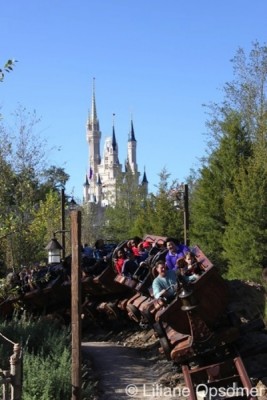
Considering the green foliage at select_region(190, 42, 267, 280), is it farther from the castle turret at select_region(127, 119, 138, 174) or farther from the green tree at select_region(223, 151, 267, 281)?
the castle turret at select_region(127, 119, 138, 174)

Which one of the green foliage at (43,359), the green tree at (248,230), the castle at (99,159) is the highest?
the castle at (99,159)

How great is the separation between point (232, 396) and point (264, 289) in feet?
23.9

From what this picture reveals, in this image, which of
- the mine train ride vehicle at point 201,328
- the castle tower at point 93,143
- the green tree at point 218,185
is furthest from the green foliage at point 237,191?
the castle tower at point 93,143

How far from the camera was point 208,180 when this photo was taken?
2858 cm

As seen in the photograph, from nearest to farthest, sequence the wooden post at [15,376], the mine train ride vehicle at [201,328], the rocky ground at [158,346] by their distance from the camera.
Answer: the wooden post at [15,376] → the mine train ride vehicle at [201,328] → the rocky ground at [158,346]

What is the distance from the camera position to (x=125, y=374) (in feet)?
39.4

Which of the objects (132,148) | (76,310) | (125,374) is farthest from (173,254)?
(132,148)

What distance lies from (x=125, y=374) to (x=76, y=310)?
4.62 meters

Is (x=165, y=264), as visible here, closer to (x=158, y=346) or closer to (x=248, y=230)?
(x=158, y=346)

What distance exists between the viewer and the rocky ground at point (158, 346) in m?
11.5

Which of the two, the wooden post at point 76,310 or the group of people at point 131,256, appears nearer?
the wooden post at point 76,310

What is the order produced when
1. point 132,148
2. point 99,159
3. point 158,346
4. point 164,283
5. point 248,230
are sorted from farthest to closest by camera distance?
point 99,159, point 132,148, point 248,230, point 158,346, point 164,283

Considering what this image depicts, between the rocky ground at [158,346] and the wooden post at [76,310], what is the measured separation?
2.51m

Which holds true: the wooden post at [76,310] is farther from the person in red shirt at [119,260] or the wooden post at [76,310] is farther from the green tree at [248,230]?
the green tree at [248,230]
